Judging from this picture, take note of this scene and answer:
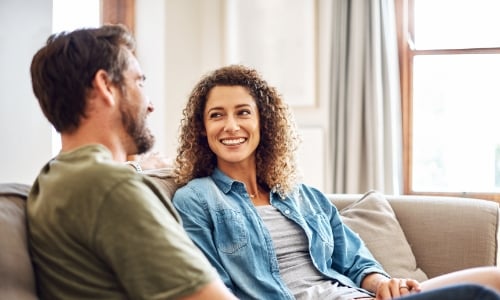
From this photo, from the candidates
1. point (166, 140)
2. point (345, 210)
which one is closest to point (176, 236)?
point (345, 210)

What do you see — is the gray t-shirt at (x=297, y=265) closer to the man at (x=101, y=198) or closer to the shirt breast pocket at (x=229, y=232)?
the shirt breast pocket at (x=229, y=232)

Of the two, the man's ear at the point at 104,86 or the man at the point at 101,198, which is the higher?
the man's ear at the point at 104,86

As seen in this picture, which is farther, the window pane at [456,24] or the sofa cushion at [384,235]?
the window pane at [456,24]

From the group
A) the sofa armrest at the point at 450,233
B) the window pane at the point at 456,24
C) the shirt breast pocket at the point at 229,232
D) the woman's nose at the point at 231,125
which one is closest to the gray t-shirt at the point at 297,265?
the shirt breast pocket at the point at 229,232

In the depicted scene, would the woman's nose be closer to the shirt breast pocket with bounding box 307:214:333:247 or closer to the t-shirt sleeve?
the shirt breast pocket with bounding box 307:214:333:247

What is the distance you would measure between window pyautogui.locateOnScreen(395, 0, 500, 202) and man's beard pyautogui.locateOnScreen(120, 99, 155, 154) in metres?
2.82

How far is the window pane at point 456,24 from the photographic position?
3.82 meters

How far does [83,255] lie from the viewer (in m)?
1.12

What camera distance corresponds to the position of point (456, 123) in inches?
152

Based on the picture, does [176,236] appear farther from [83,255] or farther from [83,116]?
[83,116]

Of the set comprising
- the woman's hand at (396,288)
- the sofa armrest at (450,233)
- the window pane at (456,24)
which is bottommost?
the woman's hand at (396,288)

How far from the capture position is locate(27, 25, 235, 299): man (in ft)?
3.48

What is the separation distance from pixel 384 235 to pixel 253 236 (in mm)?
615

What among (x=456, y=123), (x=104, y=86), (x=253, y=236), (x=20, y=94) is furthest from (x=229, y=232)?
(x=456, y=123)
